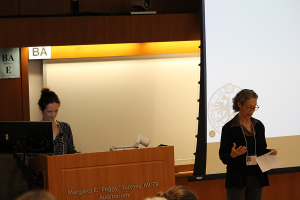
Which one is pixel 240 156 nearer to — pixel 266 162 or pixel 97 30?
pixel 266 162

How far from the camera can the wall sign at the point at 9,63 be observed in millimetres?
3918

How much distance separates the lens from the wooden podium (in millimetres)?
2162

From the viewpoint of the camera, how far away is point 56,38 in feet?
12.1

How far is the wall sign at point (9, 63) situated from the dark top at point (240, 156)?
8.29 feet

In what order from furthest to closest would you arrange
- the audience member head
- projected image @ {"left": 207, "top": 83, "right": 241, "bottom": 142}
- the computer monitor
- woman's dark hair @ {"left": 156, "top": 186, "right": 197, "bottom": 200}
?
projected image @ {"left": 207, "top": 83, "right": 241, "bottom": 142}
the computer monitor
woman's dark hair @ {"left": 156, "top": 186, "right": 197, "bottom": 200}
the audience member head

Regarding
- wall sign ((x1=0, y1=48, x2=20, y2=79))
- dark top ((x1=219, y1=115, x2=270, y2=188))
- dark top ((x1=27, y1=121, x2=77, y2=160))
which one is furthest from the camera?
wall sign ((x1=0, y1=48, x2=20, y2=79))

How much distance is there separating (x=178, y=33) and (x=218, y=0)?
0.56 meters

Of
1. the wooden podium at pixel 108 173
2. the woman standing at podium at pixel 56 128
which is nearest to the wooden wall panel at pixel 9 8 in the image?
the woman standing at podium at pixel 56 128

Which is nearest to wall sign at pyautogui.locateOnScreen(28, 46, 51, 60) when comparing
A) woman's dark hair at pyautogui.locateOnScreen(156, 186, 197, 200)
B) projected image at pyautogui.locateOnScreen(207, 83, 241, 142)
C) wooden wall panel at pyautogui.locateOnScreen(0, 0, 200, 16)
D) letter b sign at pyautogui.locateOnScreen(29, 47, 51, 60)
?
letter b sign at pyautogui.locateOnScreen(29, 47, 51, 60)

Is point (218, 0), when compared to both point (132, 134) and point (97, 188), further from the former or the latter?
point (97, 188)

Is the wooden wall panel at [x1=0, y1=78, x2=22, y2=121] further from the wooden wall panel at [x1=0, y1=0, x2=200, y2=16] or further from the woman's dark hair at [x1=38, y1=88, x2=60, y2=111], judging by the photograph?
the woman's dark hair at [x1=38, y1=88, x2=60, y2=111]

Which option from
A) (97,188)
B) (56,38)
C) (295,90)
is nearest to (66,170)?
(97,188)

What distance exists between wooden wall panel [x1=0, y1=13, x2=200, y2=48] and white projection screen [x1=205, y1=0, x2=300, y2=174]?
0.37 metres

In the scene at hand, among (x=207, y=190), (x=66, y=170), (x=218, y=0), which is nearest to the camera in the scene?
(x=66, y=170)
